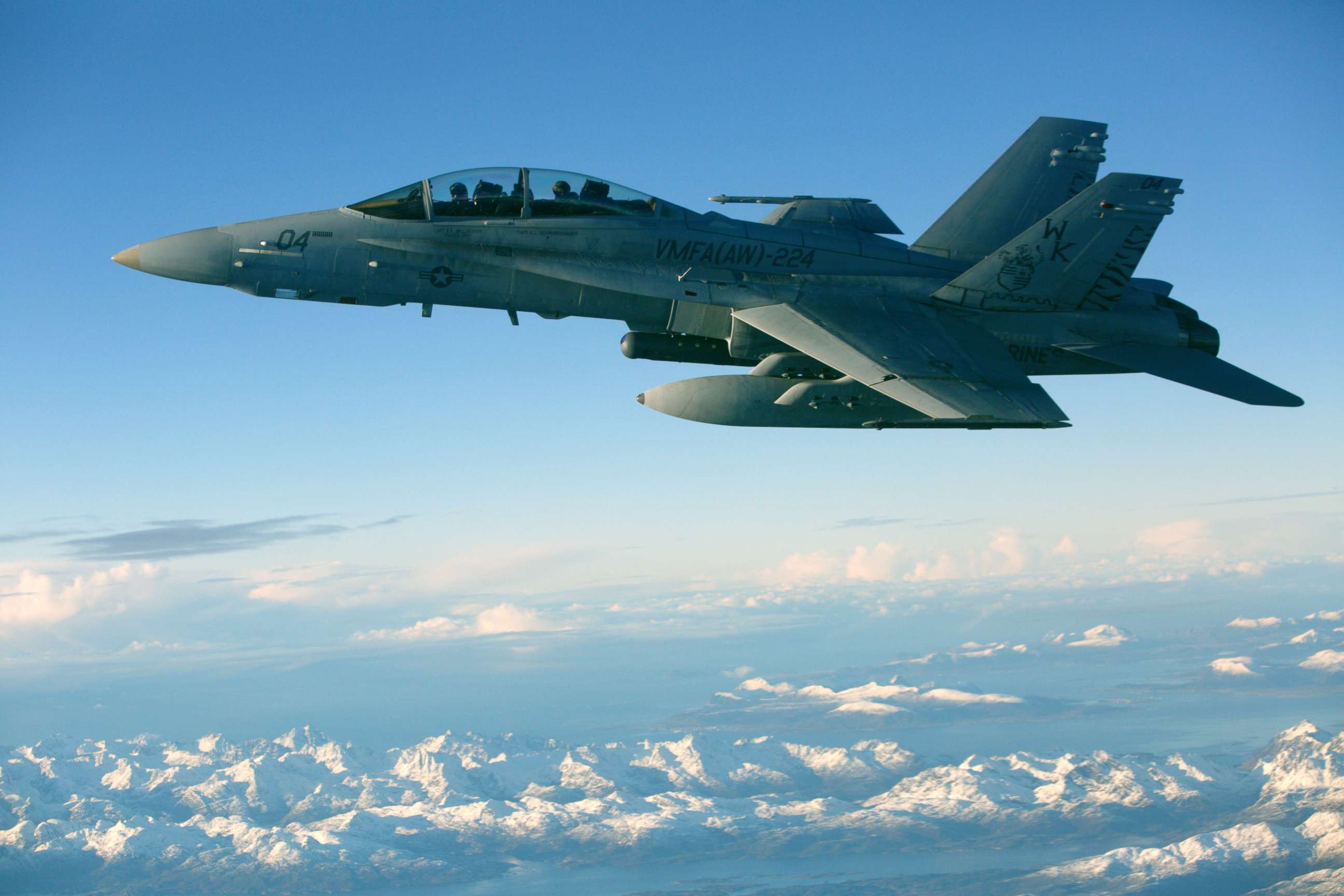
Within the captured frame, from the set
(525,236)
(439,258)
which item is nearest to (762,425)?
(525,236)

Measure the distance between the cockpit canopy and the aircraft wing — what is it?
14.2 feet

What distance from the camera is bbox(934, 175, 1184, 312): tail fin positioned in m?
20.9

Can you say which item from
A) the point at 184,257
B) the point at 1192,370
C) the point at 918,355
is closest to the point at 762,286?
the point at 918,355

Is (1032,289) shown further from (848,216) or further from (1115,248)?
(848,216)

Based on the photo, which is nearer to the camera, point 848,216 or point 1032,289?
point 1032,289

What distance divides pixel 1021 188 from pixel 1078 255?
550 centimetres

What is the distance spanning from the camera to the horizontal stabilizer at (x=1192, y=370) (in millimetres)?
21719

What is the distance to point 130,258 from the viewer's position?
18500 millimetres

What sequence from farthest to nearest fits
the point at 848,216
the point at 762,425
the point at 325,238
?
the point at 848,216 → the point at 762,425 → the point at 325,238

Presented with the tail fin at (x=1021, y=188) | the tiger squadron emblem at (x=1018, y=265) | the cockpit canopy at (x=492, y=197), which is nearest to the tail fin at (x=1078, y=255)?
the tiger squadron emblem at (x=1018, y=265)

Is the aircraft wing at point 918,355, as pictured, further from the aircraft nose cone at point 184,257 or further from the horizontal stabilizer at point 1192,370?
the aircraft nose cone at point 184,257

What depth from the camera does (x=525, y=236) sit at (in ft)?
65.2

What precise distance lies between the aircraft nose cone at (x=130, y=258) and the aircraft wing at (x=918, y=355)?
1207 cm

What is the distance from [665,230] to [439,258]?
193 inches
